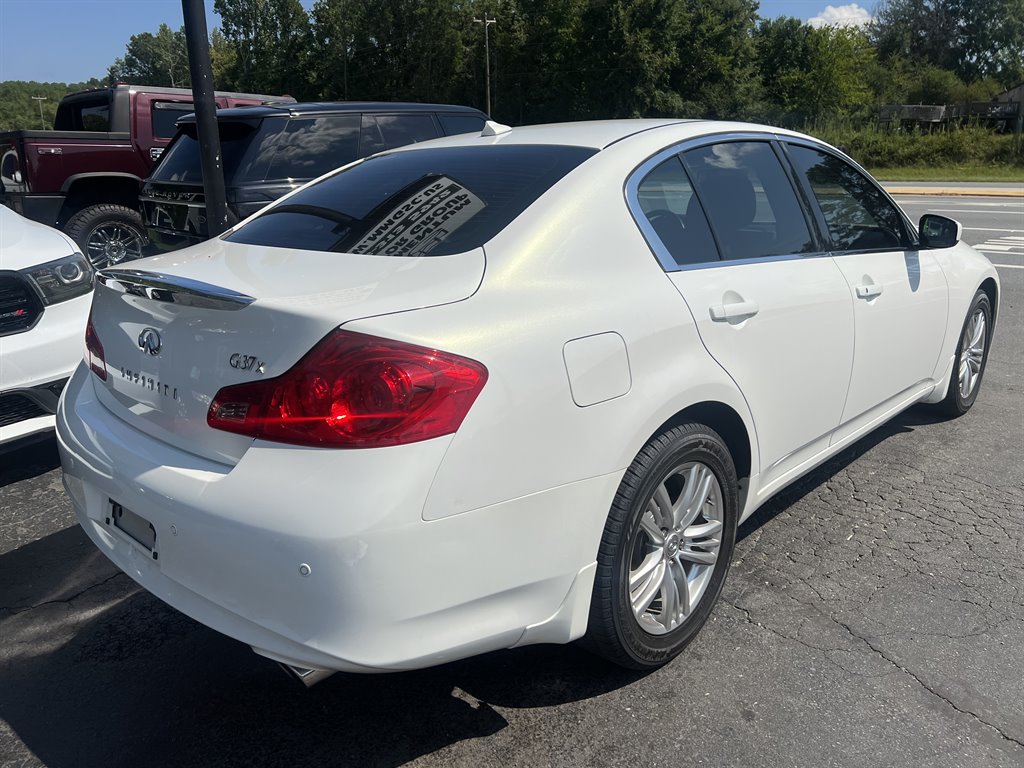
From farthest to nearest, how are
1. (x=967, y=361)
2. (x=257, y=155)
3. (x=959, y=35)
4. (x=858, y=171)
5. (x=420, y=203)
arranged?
1. (x=959, y=35)
2. (x=257, y=155)
3. (x=967, y=361)
4. (x=858, y=171)
5. (x=420, y=203)

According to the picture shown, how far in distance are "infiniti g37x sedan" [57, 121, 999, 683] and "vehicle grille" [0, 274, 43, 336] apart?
1.43 m

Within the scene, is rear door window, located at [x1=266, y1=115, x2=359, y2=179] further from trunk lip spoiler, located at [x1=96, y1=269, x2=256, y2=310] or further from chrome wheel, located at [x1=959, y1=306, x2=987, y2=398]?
chrome wheel, located at [x1=959, y1=306, x2=987, y2=398]

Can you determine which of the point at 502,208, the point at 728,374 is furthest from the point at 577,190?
the point at 728,374

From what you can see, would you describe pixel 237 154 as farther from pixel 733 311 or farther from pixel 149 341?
pixel 733 311

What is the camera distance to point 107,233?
8844mm

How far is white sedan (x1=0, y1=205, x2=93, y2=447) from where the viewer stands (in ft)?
12.3

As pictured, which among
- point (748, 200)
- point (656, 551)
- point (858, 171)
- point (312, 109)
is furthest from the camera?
point (312, 109)

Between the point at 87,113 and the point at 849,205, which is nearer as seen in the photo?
the point at 849,205

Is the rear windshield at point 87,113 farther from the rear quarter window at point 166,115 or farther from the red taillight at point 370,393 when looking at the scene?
the red taillight at point 370,393

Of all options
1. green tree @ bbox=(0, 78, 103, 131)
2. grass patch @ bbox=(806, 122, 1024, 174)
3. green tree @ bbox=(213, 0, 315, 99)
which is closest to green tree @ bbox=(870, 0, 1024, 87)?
grass patch @ bbox=(806, 122, 1024, 174)

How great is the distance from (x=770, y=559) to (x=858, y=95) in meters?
63.7

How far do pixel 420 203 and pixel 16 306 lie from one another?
2.39 m

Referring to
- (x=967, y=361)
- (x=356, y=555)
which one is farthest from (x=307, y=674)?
(x=967, y=361)

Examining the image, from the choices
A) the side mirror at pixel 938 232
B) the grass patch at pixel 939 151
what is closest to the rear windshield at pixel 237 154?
the side mirror at pixel 938 232
